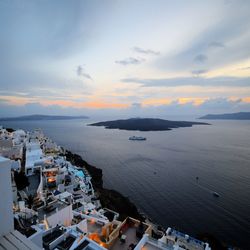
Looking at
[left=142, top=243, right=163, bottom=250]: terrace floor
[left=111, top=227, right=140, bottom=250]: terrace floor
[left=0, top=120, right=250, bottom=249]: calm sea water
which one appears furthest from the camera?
[left=0, top=120, right=250, bottom=249]: calm sea water

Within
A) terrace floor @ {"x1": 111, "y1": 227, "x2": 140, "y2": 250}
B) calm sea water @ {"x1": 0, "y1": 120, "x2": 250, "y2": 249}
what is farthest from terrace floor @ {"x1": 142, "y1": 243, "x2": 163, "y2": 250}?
calm sea water @ {"x1": 0, "y1": 120, "x2": 250, "y2": 249}

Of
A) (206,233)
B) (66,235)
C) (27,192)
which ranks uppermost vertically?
(66,235)

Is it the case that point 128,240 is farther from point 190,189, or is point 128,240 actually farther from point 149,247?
point 190,189

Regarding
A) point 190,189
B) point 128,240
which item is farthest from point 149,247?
point 190,189

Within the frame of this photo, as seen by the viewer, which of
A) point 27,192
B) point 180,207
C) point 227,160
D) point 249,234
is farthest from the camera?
point 227,160

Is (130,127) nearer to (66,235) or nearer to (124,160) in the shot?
(124,160)

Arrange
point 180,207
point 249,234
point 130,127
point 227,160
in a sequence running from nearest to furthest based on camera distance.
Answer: point 249,234, point 180,207, point 227,160, point 130,127

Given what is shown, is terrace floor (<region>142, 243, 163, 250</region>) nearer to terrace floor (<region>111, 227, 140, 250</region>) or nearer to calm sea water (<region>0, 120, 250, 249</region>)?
terrace floor (<region>111, 227, 140, 250</region>)

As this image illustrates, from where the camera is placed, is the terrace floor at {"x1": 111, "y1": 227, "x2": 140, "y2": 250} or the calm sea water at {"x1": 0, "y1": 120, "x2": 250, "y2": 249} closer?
the terrace floor at {"x1": 111, "y1": 227, "x2": 140, "y2": 250}

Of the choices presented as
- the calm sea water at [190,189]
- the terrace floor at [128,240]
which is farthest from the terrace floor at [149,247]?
the calm sea water at [190,189]

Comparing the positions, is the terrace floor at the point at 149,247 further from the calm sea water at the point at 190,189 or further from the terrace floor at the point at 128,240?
the calm sea water at the point at 190,189

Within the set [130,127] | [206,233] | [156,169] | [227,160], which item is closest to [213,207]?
[206,233]
